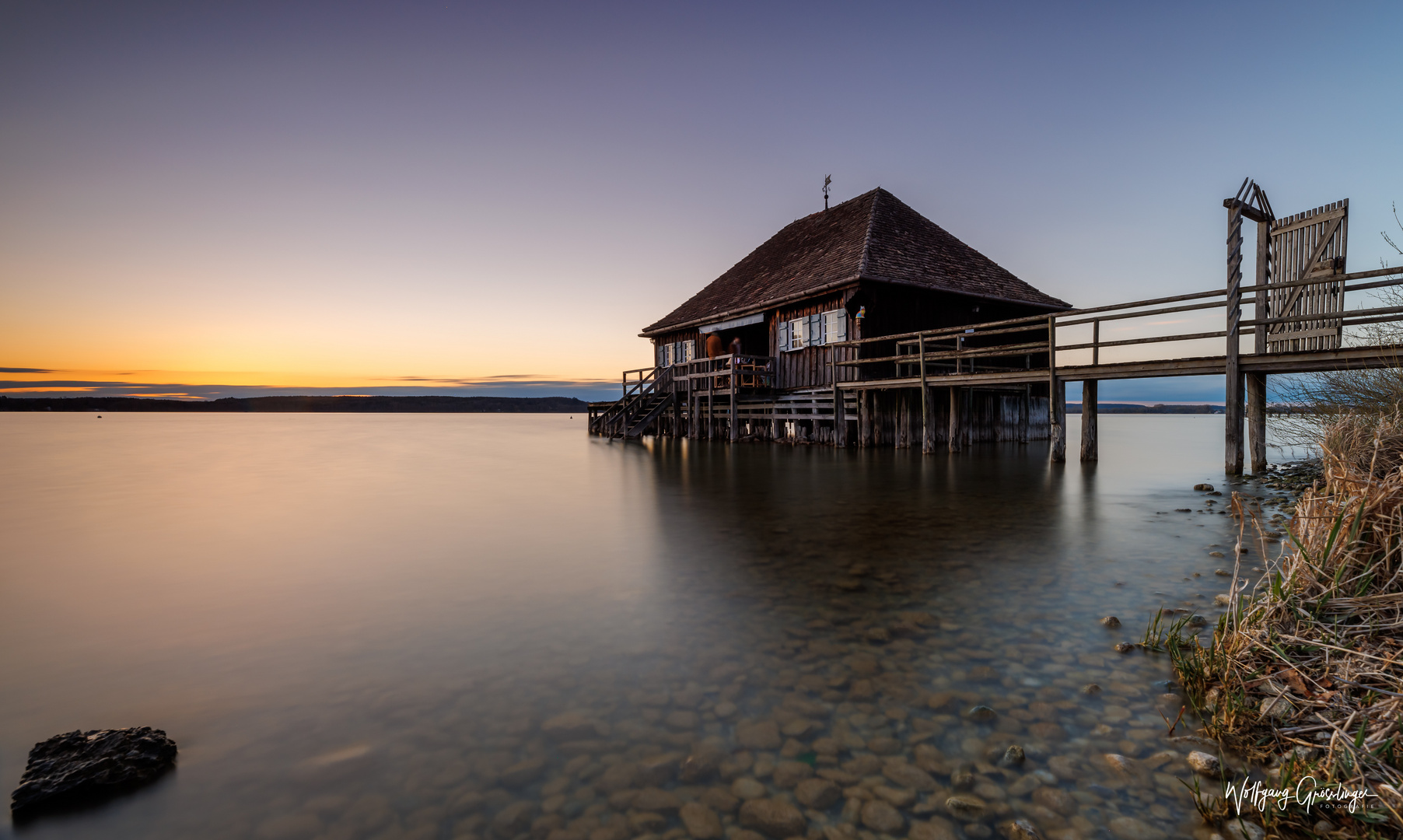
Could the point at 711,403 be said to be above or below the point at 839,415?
above

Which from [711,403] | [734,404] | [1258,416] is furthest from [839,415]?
[1258,416]

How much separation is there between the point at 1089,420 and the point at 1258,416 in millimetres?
3031

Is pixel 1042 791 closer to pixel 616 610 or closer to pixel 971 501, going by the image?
pixel 616 610

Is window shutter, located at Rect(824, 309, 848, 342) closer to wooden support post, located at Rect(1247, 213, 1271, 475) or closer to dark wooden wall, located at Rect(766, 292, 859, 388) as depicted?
dark wooden wall, located at Rect(766, 292, 859, 388)

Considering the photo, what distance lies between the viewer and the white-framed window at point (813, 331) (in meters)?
18.5

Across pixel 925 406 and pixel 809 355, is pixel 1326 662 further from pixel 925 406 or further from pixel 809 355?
pixel 809 355

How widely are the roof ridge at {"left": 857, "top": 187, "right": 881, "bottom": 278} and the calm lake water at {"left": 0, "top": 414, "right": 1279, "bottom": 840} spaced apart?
10198mm

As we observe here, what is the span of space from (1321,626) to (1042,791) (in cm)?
151

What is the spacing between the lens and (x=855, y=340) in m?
17.5

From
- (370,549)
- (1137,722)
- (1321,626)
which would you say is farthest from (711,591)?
(370,549)

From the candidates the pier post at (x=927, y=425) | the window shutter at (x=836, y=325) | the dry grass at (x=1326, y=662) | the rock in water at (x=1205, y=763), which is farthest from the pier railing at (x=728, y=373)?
the rock in water at (x=1205, y=763)

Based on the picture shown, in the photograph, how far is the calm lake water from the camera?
7.38ft

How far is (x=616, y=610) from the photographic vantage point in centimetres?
449

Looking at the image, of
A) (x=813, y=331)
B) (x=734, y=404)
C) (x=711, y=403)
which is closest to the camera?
(x=813, y=331)
